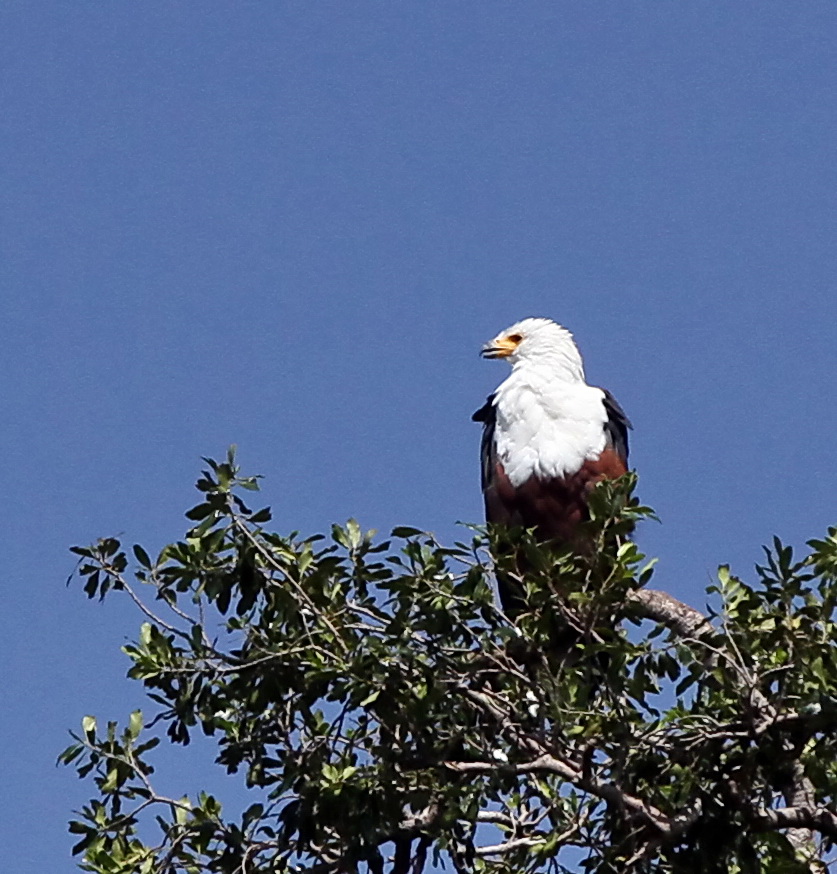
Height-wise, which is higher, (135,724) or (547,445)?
(547,445)

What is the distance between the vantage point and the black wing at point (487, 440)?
7.02 m

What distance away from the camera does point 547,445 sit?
22.2 feet

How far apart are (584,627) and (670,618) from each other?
25.3 inches

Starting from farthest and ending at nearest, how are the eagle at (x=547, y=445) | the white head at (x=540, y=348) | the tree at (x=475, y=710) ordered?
the white head at (x=540, y=348)
the eagle at (x=547, y=445)
the tree at (x=475, y=710)

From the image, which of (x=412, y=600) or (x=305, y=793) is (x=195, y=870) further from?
(x=412, y=600)

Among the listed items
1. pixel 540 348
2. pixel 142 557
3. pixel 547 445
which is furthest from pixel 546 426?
pixel 142 557

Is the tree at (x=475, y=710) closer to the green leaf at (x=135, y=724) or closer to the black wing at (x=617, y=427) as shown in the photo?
the green leaf at (x=135, y=724)

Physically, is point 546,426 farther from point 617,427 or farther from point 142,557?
point 142,557

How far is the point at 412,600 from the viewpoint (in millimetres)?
4664

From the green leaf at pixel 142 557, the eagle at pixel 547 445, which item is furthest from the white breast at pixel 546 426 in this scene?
the green leaf at pixel 142 557

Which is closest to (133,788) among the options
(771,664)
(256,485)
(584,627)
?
(256,485)

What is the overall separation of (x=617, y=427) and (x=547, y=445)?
1.18 feet

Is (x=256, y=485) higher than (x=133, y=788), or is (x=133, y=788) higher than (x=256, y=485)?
(x=256, y=485)

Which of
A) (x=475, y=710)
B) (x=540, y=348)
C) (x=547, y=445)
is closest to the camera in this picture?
(x=475, y=710)
